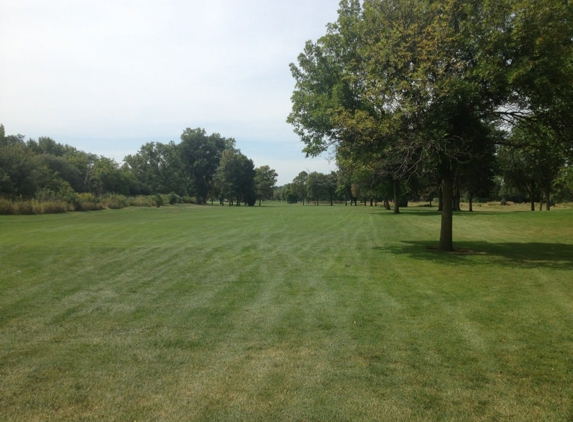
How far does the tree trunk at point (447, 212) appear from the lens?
1436 centimetres

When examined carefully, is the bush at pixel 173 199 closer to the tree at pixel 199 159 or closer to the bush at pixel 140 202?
the bush at pixel 140 202

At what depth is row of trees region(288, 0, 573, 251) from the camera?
37.2 ft

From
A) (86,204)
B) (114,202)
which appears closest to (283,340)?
(86,204)

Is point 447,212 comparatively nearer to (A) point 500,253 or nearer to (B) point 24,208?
(A) point 500,253

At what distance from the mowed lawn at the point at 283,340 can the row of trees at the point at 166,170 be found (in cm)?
4655

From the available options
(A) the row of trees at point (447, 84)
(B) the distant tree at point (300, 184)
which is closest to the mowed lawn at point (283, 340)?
(A) the row of trees at point (447, 84)

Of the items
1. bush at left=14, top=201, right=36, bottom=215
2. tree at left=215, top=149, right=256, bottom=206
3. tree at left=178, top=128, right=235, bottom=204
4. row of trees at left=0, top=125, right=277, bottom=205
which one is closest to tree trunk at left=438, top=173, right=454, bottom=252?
bush at left=14, top=201, right=36, bottom=215

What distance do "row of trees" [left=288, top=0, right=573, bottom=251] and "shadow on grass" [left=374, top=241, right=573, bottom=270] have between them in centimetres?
112

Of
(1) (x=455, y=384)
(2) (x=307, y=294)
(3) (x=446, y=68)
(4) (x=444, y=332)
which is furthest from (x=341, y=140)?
(1) (x=455, y=384)

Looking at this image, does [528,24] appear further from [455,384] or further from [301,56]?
[455,384]

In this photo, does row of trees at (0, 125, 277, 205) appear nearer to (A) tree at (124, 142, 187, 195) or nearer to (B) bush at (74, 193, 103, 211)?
(A) tree at (124, 142, 187, 195)

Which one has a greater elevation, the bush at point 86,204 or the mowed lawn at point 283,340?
the bush at point 86,204

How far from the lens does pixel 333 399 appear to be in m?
3.94

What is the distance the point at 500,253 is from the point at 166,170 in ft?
323
